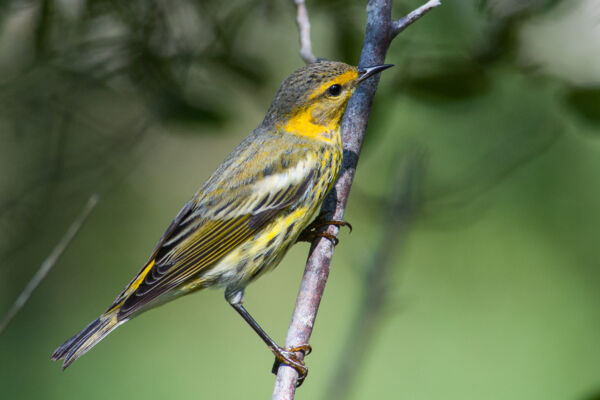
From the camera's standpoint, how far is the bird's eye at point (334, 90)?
9.12ft

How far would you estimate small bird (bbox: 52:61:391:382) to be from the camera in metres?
2.71

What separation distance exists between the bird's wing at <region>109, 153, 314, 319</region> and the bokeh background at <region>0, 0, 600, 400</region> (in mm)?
392

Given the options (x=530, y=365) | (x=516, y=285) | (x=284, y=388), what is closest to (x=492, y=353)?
(x=530, y=365)

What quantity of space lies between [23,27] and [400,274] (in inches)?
106

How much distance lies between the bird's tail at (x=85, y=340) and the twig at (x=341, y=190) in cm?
84

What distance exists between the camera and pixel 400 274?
4059 millimetres

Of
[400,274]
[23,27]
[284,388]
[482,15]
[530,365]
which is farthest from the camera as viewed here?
[400,274]

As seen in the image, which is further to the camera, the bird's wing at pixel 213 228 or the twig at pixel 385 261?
the bird's wing at pixel 213 228

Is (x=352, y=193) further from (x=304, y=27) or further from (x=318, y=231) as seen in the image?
(x=304, y=27)

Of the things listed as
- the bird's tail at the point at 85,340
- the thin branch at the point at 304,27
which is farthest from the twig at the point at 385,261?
the bird's tail at the point at 85,340

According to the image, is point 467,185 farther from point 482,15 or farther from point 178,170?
point 178,170

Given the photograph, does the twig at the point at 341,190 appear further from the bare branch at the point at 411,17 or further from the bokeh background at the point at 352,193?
the bokeh background at the point at 352,193

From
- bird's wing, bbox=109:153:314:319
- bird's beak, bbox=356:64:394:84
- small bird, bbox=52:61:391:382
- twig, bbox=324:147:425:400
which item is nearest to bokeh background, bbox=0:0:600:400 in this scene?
twig, bbox=324:147:425:400

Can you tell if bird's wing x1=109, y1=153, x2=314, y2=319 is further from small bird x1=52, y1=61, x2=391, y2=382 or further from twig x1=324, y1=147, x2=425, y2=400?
twig x1=324, y1=147, x2=425, y2=400
